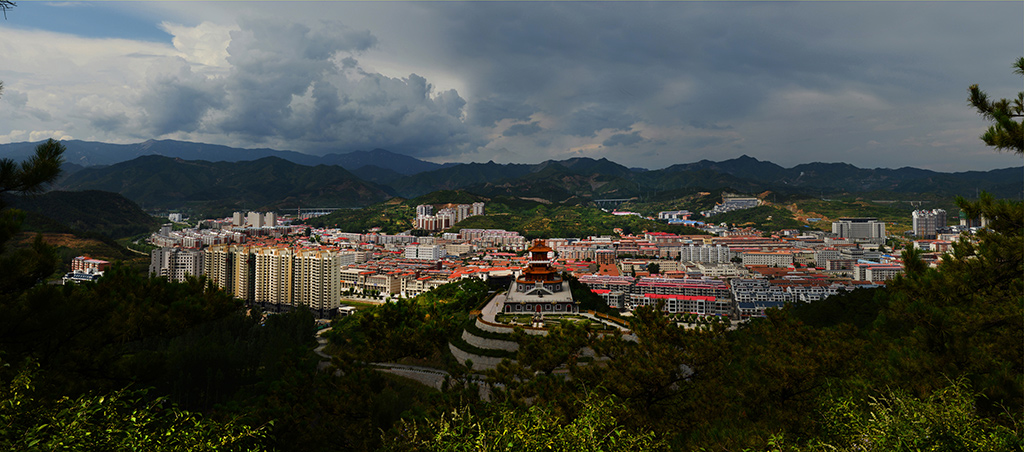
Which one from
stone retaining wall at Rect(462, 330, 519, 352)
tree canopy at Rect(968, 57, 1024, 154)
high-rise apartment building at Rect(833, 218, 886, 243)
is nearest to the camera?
tree canopy at Rect(968, 57, 1024, 154)

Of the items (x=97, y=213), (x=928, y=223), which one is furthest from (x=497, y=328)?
(x=97, y=213)

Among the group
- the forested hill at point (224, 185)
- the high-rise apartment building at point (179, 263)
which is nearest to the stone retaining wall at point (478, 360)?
the high-rise apartment building at point (179, 263)

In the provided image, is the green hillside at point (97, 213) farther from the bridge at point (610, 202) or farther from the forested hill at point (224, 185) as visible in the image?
the bridge at point (610, 202)

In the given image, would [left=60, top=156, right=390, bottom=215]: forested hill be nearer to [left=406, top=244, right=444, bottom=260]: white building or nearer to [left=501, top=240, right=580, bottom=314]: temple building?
[left=406, top=244, right=444, bottom=260]: white building

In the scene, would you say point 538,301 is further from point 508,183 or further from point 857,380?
point 508,183

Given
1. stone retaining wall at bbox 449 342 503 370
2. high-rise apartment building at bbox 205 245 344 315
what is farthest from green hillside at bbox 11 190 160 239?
stone retaining wall at bbox 449 342 503 370

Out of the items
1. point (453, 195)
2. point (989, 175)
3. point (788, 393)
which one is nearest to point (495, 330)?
point (788, 393)

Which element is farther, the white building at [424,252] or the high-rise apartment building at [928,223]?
the high-rise apartment building at [928,223]

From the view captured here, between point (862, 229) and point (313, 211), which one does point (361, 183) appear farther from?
point (862, 229)

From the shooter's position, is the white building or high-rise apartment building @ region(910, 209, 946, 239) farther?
high-rise apartment building @ region(910, 209, 946, 239)

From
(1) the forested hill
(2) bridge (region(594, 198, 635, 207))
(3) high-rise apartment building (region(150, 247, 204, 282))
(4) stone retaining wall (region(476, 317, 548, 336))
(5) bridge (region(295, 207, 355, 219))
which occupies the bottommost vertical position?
(4) stone retaining wall (region(476, 317, 548, 336))
